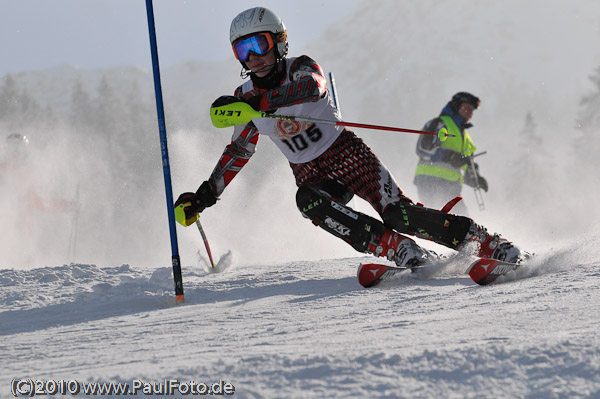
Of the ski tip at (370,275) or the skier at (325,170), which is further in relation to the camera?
the skier at (325,170)

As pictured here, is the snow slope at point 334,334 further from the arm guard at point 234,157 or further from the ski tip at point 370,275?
the arm guard at point 234,157

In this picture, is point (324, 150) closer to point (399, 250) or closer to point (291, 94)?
point (291, 94)

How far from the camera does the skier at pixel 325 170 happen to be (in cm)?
349

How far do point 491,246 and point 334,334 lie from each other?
1.85 metres

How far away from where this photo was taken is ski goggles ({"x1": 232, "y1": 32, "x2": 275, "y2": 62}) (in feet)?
12.1

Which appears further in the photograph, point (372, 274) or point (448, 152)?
point (448, 152)

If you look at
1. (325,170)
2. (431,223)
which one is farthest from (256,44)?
(431,223)

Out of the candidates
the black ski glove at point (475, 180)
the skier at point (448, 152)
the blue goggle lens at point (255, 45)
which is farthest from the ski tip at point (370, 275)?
the black ski glove at point (475, 180)

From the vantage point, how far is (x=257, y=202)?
11008 mm

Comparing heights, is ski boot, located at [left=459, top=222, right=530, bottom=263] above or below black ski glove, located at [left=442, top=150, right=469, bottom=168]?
below

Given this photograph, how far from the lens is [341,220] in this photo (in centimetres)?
356

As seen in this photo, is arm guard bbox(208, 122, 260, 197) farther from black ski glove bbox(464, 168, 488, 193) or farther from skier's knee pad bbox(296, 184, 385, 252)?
black ski glove bbox(464, 168, 488, 193)

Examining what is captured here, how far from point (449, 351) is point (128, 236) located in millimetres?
26638

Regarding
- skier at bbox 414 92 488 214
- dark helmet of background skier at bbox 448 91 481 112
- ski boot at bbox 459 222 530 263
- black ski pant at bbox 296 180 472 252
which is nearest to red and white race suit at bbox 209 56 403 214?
black ski pant at bbox 296 180 472 252
